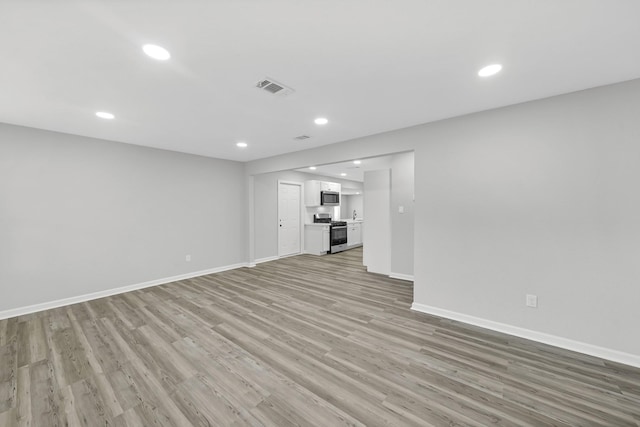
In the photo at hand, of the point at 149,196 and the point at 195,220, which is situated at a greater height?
the point at 149,196

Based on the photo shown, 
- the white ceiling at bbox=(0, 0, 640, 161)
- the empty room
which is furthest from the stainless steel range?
the white ceiling at bbox=(0, 0, 640, 161)

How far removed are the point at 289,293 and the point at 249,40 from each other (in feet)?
11.5

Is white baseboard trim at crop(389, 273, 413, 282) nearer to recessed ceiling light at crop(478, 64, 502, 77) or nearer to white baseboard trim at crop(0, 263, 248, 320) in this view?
recessed ceiling light at crop(478, 64, 502, 77)

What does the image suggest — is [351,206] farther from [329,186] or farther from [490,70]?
[490,70]

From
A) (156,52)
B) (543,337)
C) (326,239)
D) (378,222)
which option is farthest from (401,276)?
(156,52)

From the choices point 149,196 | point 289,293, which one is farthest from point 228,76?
point 149,196

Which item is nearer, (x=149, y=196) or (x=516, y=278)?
(x=516, y=278)

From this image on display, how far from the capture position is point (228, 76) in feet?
6.63

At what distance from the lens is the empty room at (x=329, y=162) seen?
61.1 inches

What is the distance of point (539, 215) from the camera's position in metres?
2.51

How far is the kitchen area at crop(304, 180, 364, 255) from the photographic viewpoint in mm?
7410

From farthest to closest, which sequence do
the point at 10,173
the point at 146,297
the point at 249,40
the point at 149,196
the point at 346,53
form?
1. the point at 149,196
2. the point at 146,297
3. the point at 10,173
4. the point at 346,53
5. the point at 249,40

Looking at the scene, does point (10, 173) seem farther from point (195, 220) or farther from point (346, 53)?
point (346, 53)

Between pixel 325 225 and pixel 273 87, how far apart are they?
5.40 metres
